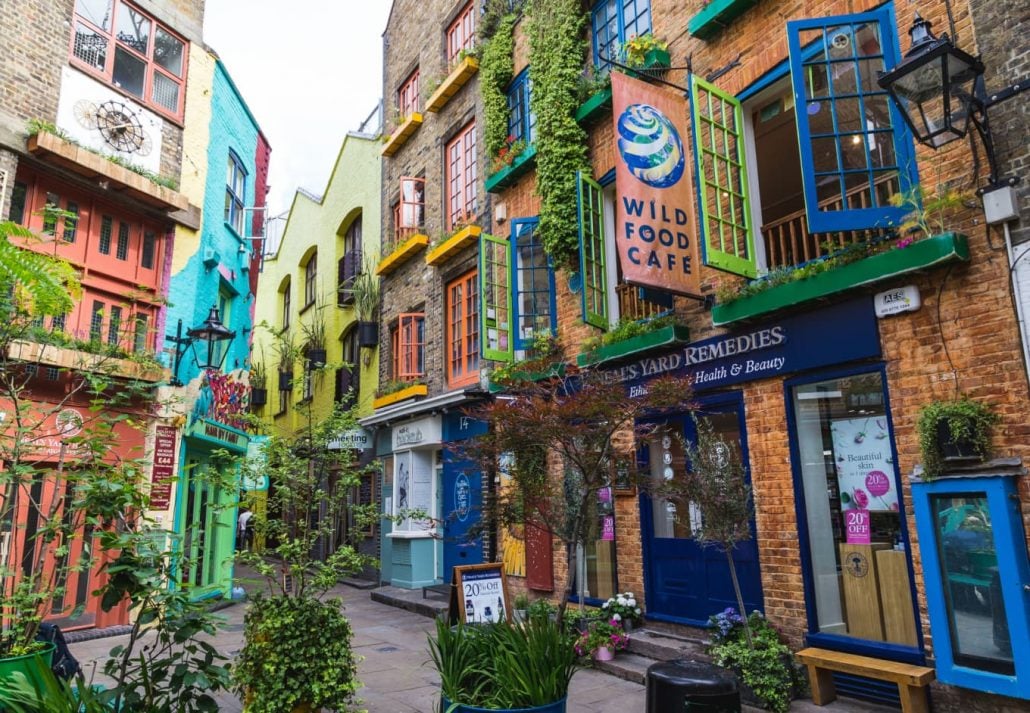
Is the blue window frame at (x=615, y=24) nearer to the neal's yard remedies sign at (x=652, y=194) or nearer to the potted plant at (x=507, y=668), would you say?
the neal's yard remedies sign at (x=652, y=194)

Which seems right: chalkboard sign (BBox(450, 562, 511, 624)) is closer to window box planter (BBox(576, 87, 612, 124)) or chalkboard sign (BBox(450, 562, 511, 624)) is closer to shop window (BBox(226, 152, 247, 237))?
window box planter (BBox(576, 87, 612, 124))

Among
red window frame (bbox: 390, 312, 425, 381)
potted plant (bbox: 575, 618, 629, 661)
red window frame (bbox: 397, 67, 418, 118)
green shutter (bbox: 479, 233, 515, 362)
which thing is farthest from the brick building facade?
red window frame (bbox: 397, 67, 418, 118)

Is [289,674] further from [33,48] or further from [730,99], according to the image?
[33,48]

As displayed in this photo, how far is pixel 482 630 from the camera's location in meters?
5.17

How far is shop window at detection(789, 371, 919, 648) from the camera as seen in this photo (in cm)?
637

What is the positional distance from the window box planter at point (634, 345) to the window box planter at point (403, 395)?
17.3 ft

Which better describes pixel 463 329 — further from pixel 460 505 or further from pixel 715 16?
pixel 715 16

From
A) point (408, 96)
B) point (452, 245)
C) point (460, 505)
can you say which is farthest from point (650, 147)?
point (408, 96)

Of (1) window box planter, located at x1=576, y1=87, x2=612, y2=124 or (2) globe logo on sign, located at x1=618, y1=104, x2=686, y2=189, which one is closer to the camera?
(2) globe logo on sign, located at x1=618, y1=104, x2=686, y2=189

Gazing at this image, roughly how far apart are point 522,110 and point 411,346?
18.7 feet

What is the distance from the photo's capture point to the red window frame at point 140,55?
1247 centimetres

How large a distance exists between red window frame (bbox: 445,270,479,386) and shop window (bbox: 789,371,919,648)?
23.6 ft

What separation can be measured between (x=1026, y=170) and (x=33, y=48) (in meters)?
14.1

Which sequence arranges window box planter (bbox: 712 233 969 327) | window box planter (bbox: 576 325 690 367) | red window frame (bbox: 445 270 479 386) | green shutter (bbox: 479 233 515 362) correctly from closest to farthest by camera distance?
window box planter (bbox: 712 233 969 327), window box planter (bbox: 576 325 690 367), green shutter (bbox: 479 233 515 362), red window frame (bbox: 445 270 479 386)
